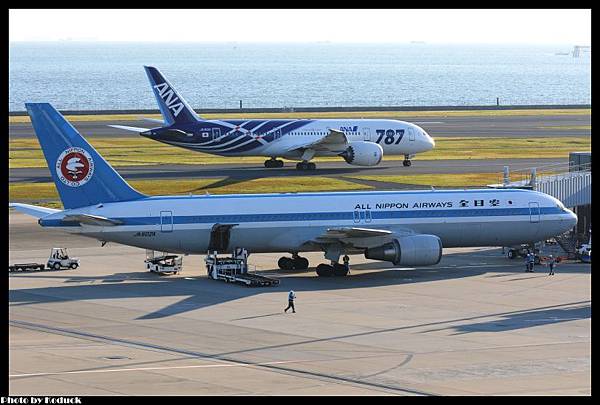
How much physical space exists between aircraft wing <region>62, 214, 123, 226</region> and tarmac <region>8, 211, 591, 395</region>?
9.42 feet

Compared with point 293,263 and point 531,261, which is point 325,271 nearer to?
point 293,263

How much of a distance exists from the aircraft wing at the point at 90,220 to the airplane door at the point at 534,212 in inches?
822

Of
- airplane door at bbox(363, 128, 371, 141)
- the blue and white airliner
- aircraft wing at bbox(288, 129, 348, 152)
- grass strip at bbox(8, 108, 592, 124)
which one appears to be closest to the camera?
the blue and white airliner

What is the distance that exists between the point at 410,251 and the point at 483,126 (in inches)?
3828

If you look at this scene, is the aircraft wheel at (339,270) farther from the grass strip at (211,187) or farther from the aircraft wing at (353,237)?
the grass strip at (211,187)

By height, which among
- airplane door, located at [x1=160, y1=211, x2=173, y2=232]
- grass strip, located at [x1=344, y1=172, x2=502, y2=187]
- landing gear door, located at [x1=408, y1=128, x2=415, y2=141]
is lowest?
airplane door, located at [x1=160, y1=211, x2=173, y2=232]

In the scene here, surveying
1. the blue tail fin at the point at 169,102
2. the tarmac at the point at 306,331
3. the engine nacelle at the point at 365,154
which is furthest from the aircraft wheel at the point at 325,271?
the engine nacelle at the point at 365,154

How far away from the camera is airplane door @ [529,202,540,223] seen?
63.6 metres

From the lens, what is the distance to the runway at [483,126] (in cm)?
14238

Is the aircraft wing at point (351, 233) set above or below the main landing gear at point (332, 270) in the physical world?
above

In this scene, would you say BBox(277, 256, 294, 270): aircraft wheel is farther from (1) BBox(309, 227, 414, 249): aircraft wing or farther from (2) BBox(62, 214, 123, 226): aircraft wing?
(2) BBox(62, 214, 123, 226): aircraft wing

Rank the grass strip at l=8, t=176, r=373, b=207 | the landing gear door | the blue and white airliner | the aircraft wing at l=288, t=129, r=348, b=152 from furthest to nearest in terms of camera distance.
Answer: the landing gear door
the aircraft wing at l=288, t=129, r=348, b=152
the blue and white airliner
the grass strip at l=8, t=176, r=373, b=207

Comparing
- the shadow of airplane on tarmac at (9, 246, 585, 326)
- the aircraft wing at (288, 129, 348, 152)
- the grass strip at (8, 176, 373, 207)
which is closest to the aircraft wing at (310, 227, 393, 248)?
the shadow of airplane on tarmac at (9, 246, 585, 326)
